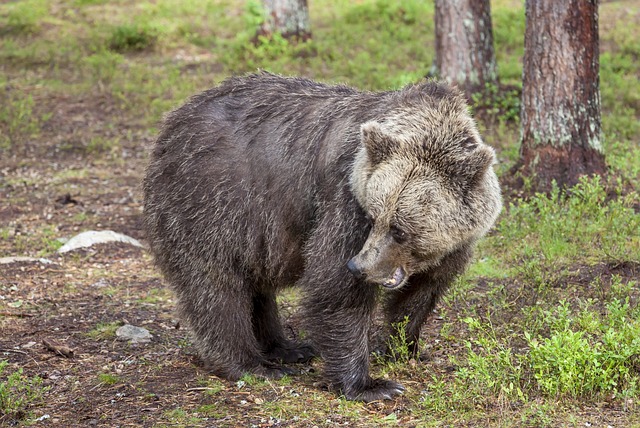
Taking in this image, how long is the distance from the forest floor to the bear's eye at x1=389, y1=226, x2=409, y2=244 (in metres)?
0.71

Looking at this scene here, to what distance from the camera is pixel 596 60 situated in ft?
26.7

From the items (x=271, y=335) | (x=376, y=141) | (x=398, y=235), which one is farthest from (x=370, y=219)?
(x=271, y=335)

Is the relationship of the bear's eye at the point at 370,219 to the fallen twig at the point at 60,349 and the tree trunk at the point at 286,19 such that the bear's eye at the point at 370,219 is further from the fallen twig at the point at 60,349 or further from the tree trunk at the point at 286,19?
the tree trunk at the point at 286,19

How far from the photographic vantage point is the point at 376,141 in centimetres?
470

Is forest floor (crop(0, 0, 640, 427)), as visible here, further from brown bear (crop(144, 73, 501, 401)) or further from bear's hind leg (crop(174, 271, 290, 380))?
brown bear (crop(144, 73, 501, 401))

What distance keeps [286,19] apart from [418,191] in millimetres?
9861

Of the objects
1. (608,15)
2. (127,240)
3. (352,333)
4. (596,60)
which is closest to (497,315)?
(352,333)

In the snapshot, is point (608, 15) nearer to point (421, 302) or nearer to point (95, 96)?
point (95, 96)

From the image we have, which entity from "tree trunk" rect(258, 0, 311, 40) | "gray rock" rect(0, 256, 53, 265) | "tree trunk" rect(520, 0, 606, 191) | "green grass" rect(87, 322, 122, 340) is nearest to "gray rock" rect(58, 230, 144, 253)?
"gray rock" rect(0, 256, 53, 265)

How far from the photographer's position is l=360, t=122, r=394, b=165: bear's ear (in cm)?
469

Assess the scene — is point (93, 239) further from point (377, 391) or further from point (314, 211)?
point (377, 391)

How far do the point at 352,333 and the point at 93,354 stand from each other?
190 centimetres

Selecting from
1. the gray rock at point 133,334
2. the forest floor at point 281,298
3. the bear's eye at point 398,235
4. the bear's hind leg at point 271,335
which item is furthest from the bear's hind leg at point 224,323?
the bear's eye at point 398,235

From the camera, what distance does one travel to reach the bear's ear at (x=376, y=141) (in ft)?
15.4
